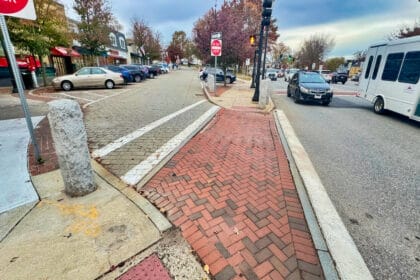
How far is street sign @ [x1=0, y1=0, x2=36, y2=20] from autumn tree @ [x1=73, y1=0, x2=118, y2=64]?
21312 millimetres

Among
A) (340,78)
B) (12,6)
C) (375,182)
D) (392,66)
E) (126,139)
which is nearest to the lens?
(12,6)

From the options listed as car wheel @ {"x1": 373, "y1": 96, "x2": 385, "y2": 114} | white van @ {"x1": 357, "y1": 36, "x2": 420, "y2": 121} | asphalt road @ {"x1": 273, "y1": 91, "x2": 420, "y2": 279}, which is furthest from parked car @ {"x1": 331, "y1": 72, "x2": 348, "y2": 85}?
asphalt road @ {"x1": 273, "y1": 91, "x2": 420, "y2": 279}

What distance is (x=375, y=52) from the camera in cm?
1053

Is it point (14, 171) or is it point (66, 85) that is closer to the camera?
point (14, 171)

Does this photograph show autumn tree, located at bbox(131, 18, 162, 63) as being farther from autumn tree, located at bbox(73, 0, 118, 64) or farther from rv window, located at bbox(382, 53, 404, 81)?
rv window, located at bbox(382, 53, 404, 81)

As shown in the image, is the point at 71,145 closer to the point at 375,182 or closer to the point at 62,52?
the point at 375,182

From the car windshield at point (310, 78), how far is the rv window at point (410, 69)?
13.3ft

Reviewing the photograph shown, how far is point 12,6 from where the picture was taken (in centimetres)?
318

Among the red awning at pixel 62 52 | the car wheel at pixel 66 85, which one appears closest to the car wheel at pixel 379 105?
the car wheel at pixel 66 85

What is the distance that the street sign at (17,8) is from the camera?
3115 millimetres

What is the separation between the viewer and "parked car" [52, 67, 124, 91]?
14.6 meters

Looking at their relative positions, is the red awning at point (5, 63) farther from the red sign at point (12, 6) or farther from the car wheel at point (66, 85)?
the red sign at point (12, 6)

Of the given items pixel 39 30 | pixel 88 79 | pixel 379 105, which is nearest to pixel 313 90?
pixel 379 105

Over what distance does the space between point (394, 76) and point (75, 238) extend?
11.7 meters
